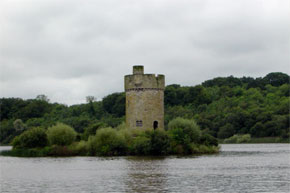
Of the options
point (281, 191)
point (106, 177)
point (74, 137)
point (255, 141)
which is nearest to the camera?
point (281, 191)

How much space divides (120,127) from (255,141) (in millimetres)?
32576

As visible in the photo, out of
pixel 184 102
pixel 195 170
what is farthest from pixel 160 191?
pixel 184 102

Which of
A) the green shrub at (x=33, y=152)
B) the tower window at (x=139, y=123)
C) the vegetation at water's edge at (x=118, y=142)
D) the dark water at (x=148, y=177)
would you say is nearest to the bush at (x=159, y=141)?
the vegetation at water's edge at (x=118, y=142)

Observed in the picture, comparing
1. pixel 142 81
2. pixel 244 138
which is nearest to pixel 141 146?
pixel 142 81

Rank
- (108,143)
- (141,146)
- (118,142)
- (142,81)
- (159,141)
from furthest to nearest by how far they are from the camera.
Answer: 1. (142,81)
2. (108,143)
3. (118,142)
4. (141,146)
5. (159,141)

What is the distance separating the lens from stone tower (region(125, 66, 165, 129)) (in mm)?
41844

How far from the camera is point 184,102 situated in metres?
97.3

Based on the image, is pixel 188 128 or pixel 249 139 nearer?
pixel 188 128

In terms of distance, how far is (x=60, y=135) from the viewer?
41.7m

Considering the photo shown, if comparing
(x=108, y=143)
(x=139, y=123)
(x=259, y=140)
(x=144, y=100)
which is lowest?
(x=108, y=143)

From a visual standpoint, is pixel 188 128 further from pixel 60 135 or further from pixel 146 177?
pixel 146 177

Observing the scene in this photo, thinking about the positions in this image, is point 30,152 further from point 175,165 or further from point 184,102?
point 184,102

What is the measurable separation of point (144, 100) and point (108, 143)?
462 centimetres

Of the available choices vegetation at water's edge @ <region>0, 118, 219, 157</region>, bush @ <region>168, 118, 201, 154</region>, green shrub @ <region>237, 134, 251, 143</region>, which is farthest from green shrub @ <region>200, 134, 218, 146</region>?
green shrub @ <region>237, 134, 251, 143</region>
